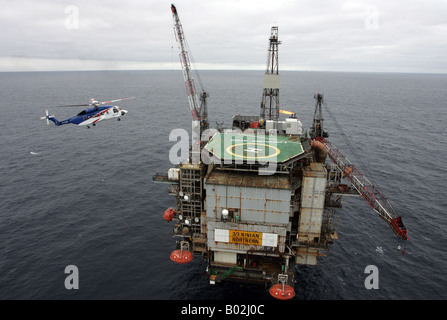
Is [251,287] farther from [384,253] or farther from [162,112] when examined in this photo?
[162,112]

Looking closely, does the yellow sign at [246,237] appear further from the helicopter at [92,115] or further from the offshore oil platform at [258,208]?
the helicopter at [92,115]

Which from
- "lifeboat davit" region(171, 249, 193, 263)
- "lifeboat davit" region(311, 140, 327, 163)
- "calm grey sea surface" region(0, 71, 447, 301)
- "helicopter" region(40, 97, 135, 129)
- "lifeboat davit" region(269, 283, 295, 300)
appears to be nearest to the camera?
"lifeboat davit" region(269, 283, 295, 300)

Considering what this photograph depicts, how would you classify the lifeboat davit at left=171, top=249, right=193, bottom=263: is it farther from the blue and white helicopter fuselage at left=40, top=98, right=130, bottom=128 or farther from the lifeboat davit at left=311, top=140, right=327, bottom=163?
the blue and white helicopter fuselage at left=40, top=98, right=130, bottom=128

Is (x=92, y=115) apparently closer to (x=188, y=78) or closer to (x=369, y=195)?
(x=188, y=78)

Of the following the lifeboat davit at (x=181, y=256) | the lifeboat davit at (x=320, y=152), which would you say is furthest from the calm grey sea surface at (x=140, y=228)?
the lifeboat davit at (x=320, y=152)

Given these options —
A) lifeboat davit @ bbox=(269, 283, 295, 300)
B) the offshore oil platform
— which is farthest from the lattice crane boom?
lifeboat davit @ bbox=(269, 283, 295, 300)

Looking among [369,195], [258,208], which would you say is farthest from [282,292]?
[369,195]
